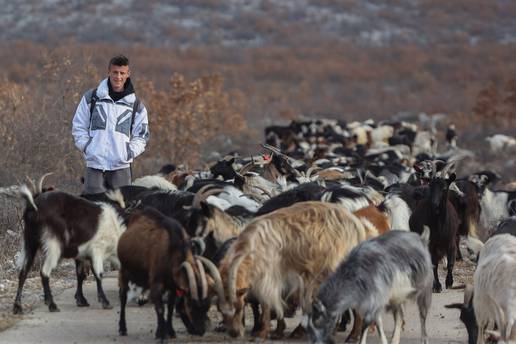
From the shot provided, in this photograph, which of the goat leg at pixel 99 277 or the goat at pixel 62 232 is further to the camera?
the goat leg at pixel 99 277

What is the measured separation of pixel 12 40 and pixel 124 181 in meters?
62.3

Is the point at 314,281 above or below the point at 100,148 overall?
below

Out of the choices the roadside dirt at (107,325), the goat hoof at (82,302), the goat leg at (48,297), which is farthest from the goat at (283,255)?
the goat hoof at (82,302)

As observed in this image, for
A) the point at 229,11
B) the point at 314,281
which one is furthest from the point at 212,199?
the point at 229,11

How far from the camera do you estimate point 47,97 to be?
19797 millimetres

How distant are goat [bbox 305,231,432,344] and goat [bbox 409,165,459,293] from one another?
3372 mm

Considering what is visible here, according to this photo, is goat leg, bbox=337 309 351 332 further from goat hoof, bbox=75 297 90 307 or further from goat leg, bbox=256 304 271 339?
goat hoof, bbox=75 297 90 307

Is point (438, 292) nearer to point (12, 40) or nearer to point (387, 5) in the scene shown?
point (12, 40)

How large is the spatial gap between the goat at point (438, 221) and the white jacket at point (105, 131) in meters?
3.13

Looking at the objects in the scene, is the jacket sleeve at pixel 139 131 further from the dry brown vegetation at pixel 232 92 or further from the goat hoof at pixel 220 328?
the goat hoof at pixel 220 328

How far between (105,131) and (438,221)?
144 inches

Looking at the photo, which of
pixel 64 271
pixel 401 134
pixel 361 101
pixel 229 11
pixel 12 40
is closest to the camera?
pixel 64 271

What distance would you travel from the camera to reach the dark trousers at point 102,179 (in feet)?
37.6

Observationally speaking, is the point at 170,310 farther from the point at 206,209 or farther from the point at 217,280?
the point at 206,209
